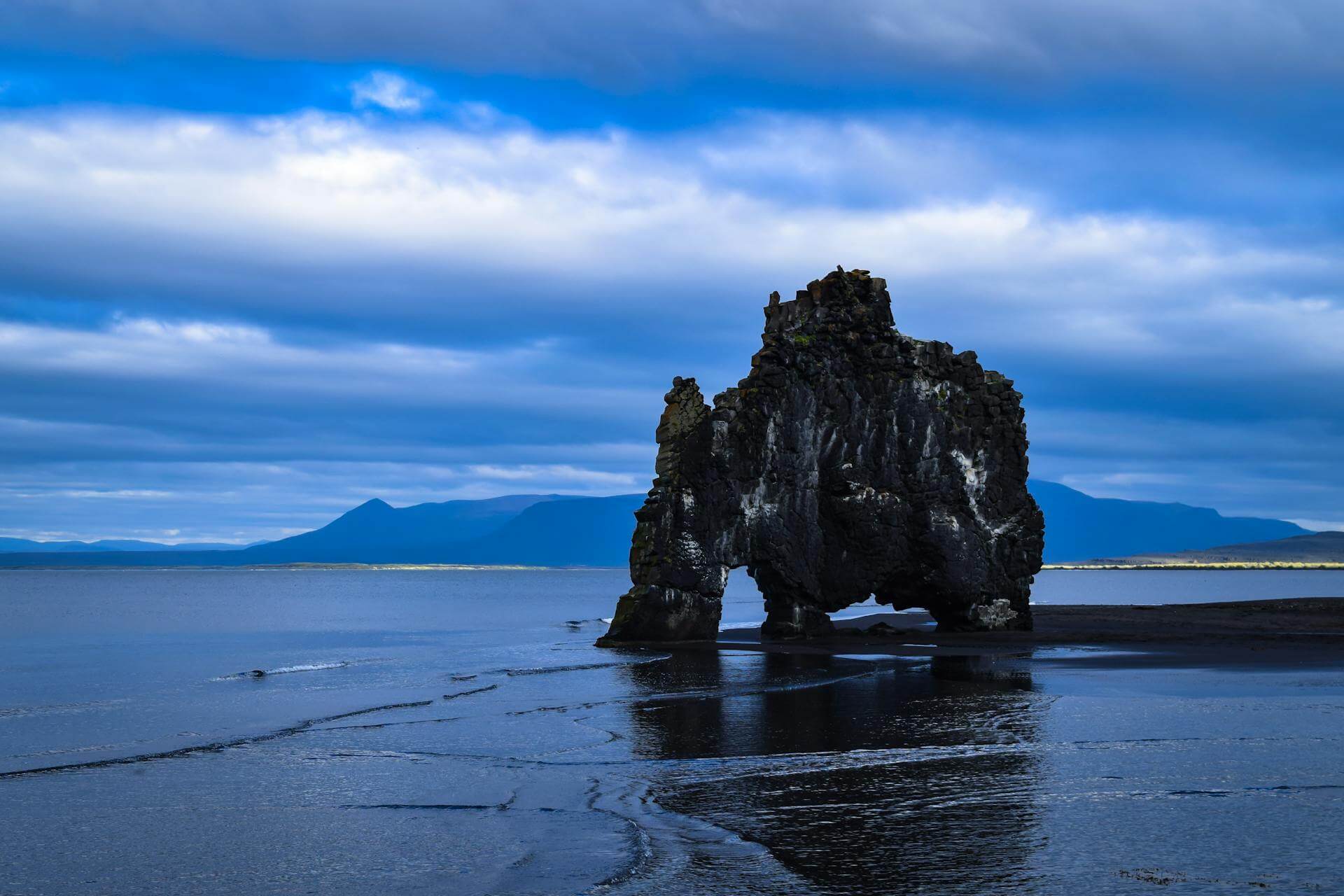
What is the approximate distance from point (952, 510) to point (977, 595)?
11.0 ft

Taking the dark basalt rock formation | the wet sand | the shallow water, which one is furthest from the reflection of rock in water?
the dark basalt rock formation

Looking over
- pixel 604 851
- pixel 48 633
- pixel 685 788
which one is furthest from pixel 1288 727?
pixel 48 633

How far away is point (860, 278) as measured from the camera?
41844mm

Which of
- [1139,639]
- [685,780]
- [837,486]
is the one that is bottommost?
[685,780]

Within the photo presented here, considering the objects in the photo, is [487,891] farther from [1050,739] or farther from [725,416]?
[725,416]

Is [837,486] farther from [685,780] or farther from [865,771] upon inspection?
[685,780]

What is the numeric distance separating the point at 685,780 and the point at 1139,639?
1161 inches

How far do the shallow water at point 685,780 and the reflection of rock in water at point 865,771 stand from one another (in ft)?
0.21

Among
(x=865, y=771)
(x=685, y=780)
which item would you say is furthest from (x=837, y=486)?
(x=685, y=780)

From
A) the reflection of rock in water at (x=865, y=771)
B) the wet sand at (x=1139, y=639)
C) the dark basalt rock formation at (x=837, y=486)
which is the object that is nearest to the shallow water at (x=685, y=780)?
the reflection of rock in water at (x=865, y=771)

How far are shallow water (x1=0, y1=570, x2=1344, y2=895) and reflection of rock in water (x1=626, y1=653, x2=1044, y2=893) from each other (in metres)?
0.06

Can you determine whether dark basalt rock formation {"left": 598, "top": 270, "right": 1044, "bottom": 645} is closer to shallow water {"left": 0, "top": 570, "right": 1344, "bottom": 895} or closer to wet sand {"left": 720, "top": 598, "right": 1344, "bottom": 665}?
wet sand {"left": 720, "top": 598, "right": 1344, "bottom": 665}

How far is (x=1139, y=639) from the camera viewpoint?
132 feet

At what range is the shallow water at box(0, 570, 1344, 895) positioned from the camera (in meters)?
10.6
